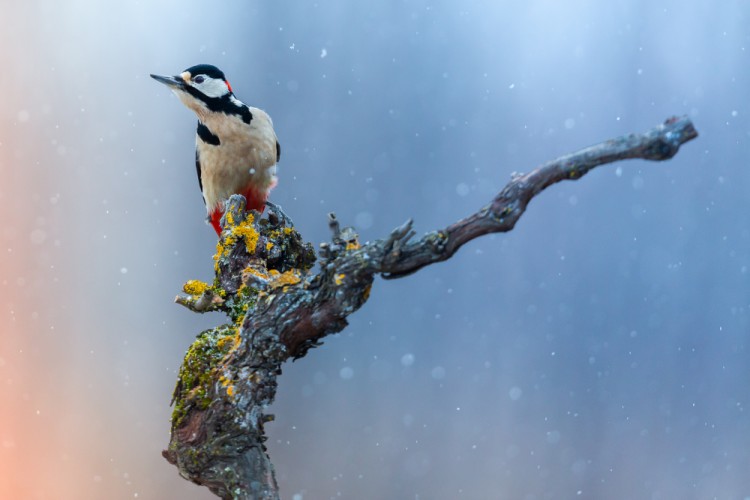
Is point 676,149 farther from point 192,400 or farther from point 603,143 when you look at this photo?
point 192,400

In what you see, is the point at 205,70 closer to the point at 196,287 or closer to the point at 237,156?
the point at 237,156

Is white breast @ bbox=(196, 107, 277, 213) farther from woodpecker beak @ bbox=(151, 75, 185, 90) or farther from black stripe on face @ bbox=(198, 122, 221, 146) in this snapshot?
woodpecker beak @ bbox=(151, 75, 185, 90)

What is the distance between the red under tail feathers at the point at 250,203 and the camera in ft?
9.29

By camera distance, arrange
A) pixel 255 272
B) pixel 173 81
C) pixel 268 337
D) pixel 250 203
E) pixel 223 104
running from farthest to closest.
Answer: pixel 250 203, pixel 223 104, pixel 173 81, pixel 255 272, pixel 268 337

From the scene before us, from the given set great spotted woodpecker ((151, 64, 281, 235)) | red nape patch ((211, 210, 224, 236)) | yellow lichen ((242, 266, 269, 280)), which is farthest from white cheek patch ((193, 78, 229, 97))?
yellow lichen ((242, 266, 269, 280))

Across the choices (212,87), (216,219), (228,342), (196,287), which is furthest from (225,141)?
(228,342)


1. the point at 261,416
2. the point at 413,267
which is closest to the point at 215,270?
the point at 261,416

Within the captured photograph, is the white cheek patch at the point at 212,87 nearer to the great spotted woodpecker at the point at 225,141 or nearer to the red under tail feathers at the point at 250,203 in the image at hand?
the great spotted woodpecker at the point at 225,141

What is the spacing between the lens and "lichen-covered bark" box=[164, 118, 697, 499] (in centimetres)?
189

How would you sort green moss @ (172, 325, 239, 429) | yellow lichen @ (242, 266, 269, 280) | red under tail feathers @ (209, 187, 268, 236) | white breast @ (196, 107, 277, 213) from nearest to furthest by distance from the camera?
green moss @ (172, 325, 239, 429)
yellow lichen @ (242, 266, 269, 280)
white breast @ (196, 107, 277, 213)
red under tail feathers @ (209, 187, 268, 236)

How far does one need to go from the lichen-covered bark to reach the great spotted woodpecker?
0.66 meters

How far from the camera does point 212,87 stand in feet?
8.43

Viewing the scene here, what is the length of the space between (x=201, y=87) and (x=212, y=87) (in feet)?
0.14

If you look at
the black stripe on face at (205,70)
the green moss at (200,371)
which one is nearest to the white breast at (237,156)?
the black stripe on face at (205,70)
